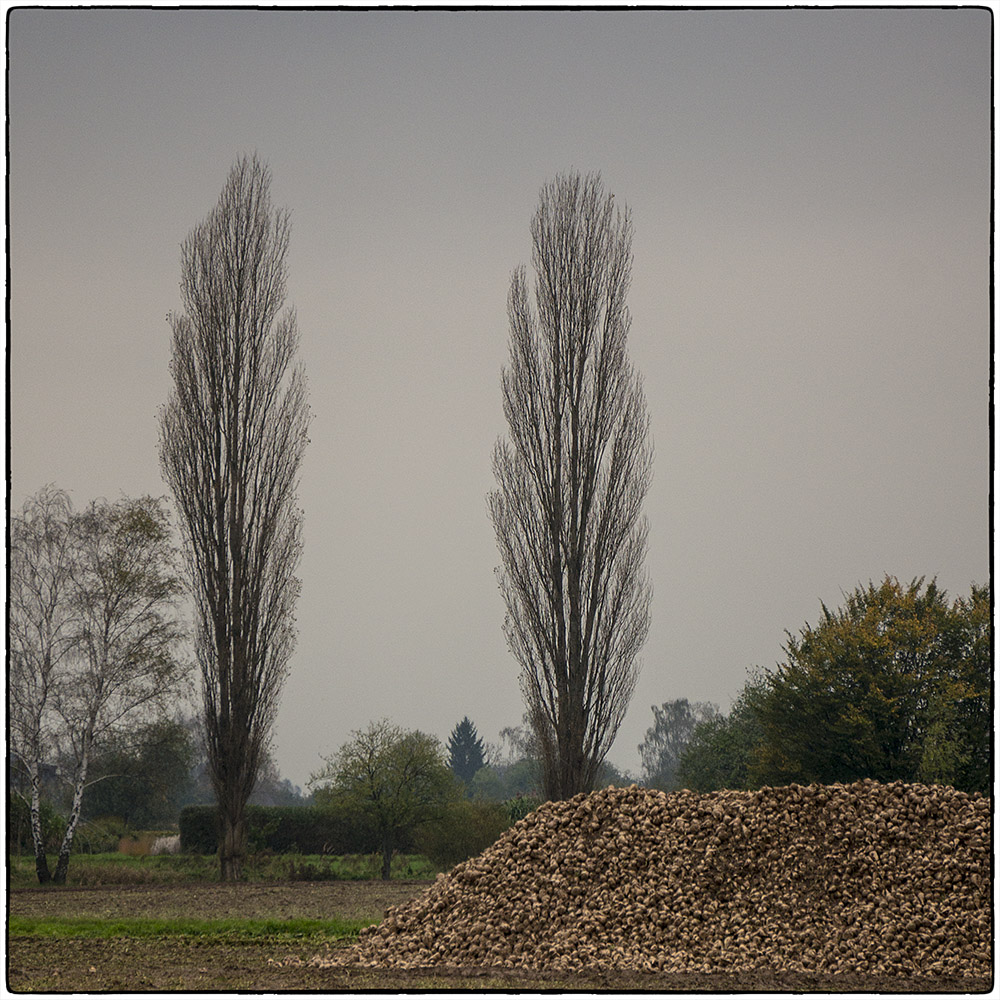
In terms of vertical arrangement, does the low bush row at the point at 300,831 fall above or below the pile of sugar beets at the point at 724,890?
below

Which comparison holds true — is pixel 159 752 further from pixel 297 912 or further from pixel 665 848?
pixel 665 848

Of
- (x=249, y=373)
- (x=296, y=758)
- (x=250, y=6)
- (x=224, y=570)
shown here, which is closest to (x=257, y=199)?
(x=249, y=373)

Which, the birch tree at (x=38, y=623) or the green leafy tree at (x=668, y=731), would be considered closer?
the birch tree at (x=38, y=623)

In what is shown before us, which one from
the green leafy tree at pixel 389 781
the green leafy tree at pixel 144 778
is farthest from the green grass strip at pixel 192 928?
the green leafy tree at pixel 144 778

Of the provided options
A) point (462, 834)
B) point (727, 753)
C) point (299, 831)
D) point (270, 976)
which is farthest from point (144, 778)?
point (270, 976)

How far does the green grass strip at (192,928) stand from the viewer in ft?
25.4

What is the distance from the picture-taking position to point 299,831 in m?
14.9

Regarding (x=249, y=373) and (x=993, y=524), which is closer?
(x=993, y=524)

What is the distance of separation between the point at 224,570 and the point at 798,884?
6775mm

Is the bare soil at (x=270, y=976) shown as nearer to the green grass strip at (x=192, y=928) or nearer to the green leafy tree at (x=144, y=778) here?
the green grass strip at (x=192, y=928)

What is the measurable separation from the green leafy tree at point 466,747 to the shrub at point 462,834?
3408 cm

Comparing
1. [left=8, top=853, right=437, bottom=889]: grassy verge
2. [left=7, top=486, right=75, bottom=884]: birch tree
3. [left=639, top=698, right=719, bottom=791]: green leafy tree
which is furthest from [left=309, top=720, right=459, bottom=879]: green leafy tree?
[left=639, top=698, right=719, bottom=791]: green leafy tree

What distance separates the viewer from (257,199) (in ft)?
39.5

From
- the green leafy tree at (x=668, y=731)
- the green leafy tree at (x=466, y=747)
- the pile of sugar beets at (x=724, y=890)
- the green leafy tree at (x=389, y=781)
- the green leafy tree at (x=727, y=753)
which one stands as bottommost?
the green leafy tree at (x=466, y=747)
